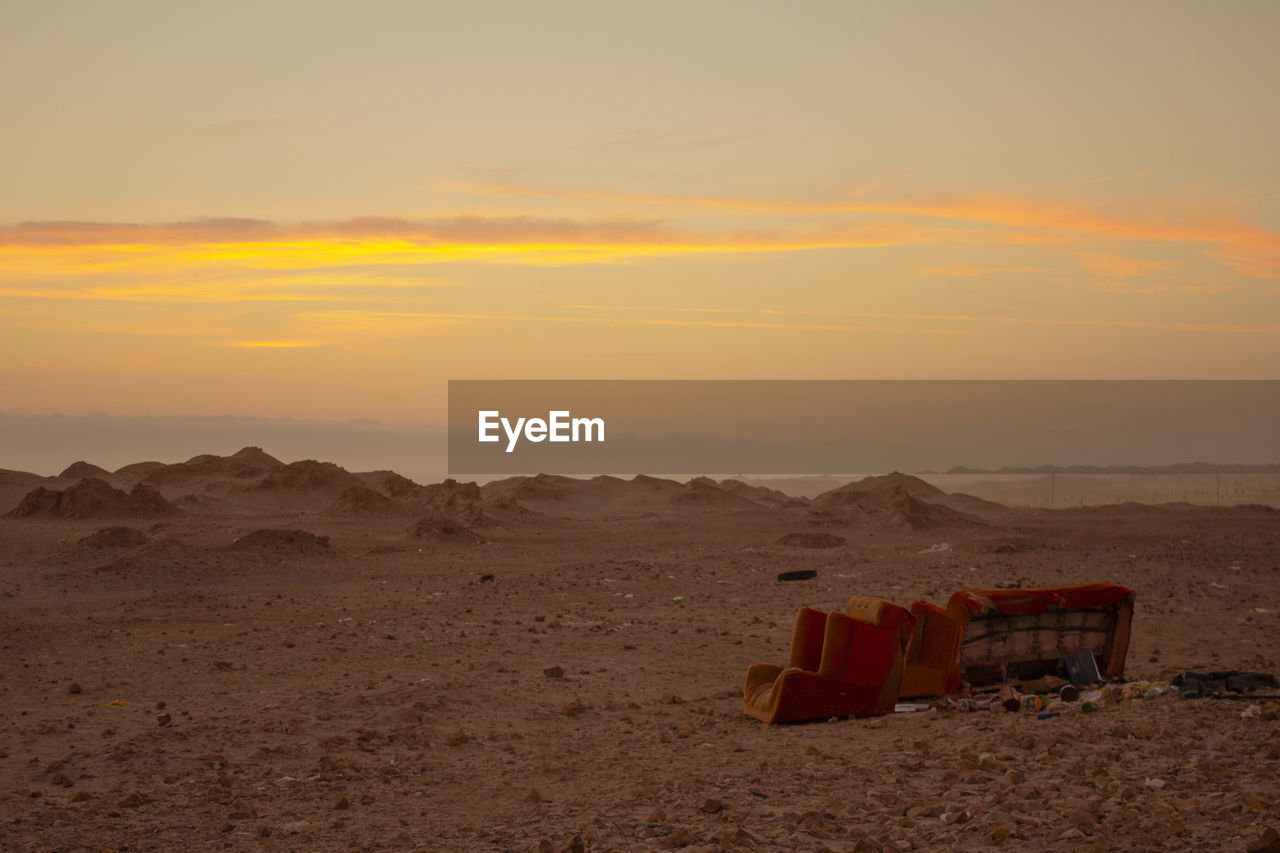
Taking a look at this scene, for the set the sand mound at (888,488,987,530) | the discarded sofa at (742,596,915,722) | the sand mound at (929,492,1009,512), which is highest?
the discarded sofa at (742,596,915,722)

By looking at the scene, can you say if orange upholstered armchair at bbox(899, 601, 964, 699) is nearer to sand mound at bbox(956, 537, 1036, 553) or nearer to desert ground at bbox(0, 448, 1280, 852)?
desert ground at bbox(0, 448, 1280, 852)

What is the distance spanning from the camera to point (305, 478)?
51.0 metres

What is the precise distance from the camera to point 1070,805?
19.4 feet

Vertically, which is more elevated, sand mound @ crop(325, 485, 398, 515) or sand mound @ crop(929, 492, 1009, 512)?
sand mound @ crop(325, 485, 398, 515)

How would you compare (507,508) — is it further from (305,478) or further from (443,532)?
(305,478)

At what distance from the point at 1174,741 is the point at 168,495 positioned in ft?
161

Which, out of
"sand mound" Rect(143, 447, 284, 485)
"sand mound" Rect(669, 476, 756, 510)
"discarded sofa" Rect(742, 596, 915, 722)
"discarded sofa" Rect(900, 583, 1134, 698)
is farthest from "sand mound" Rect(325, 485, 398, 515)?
"discarded sofa" Rect(900, 583, 1134, 698)

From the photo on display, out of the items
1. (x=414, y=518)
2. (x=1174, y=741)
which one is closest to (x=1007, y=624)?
(x=1174, y=741)

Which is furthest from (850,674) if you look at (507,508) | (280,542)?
(507,508)

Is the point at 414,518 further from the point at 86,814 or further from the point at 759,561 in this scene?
the point at 86,814

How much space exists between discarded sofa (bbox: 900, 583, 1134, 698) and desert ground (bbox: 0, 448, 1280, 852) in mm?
594

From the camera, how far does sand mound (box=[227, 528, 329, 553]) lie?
25.0m

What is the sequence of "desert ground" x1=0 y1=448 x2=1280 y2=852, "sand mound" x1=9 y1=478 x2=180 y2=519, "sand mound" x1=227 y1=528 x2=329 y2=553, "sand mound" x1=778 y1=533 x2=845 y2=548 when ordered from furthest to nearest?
"sand mound" x1=9 y1=478 x2=180 y2=519
"sand mound" x1=778 y1=533 x2=845 y2=548
"sand mound" x1=227 y1=528 x2=329 y2=553
"desert ground" x1=0 y1=448 x2=1280 y2=852

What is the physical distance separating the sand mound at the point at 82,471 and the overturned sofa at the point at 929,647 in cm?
5315
